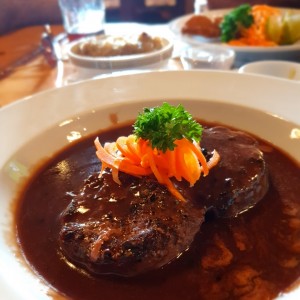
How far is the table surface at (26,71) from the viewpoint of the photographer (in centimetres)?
331

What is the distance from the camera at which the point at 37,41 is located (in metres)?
4.59

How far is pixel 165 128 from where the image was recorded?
5.74ft

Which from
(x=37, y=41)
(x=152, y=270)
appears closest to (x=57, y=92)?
(x=152, y=270)

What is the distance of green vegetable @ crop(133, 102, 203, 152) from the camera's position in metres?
1.73

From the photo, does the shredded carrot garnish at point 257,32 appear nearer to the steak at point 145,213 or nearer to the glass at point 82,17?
the glass at point 82,17

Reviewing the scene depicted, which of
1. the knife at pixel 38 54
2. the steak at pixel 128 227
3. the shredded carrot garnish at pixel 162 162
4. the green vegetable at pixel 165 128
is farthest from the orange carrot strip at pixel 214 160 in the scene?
the knife at pixel 38 54

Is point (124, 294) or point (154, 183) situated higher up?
point (154, 183)

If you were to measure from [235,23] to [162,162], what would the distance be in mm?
2772

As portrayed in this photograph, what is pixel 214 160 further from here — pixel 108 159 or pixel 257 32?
pixel 257 32

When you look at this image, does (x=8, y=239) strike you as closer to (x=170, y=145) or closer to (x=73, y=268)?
(x=73, y=268)

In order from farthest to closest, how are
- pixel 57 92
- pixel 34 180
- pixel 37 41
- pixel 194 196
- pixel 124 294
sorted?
pixel 37 41 < pixel 57 92 < pixel 34 180 < pixel 194 196 < pixel 124 294

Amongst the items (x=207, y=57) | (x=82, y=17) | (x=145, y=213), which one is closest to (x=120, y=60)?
(x=207, y=57)

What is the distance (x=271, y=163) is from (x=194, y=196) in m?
0.70

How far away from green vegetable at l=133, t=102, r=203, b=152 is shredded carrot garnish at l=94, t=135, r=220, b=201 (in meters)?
0.03
